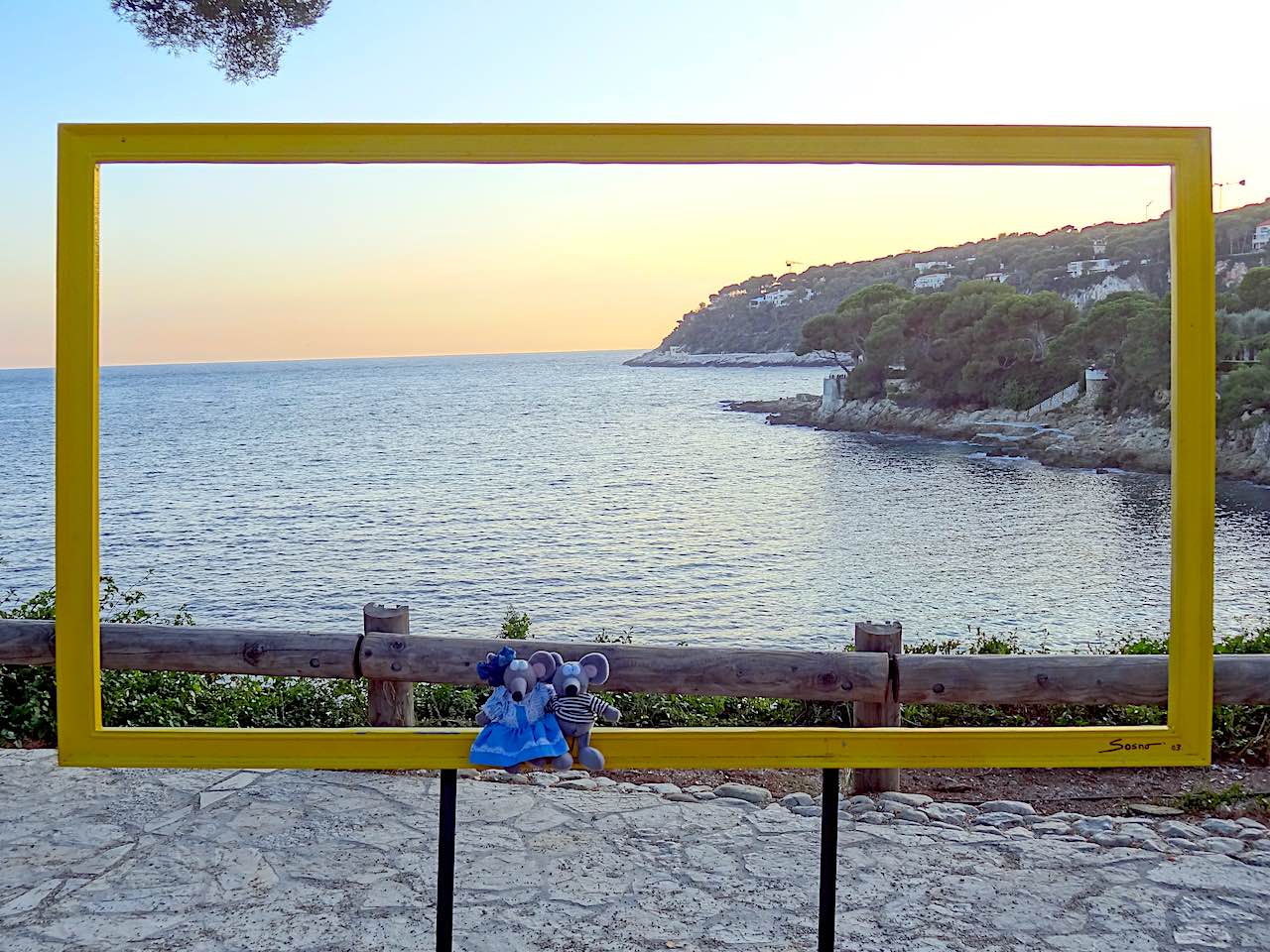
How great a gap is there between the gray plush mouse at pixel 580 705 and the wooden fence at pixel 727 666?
42.5 inches

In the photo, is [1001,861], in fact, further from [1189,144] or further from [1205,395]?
[1189,144]

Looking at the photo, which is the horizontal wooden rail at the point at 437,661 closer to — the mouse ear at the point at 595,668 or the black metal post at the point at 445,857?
the black metal post at the point at 445,857

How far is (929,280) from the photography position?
7.59 feet

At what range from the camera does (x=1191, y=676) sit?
207 cm

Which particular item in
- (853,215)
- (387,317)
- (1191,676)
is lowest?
(1191,676)

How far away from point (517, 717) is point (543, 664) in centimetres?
10

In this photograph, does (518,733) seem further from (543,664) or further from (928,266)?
(928,266)

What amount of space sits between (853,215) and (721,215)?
282mm

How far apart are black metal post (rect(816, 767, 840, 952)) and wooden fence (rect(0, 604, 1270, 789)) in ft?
3.08

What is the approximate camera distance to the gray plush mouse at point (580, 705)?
190 centimetres

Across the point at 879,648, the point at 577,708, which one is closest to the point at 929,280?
the point at 577,708

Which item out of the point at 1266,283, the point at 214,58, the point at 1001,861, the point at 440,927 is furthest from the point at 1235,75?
the point at 214,58

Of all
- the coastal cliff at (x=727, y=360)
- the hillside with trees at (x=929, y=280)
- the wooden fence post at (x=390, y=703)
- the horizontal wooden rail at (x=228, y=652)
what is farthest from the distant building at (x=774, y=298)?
the wooden fence post at (x=390, y=703)

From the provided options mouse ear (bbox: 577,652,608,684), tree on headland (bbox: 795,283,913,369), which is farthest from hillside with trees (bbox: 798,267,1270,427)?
mouse ear (bbox: 577,652,608,684)
